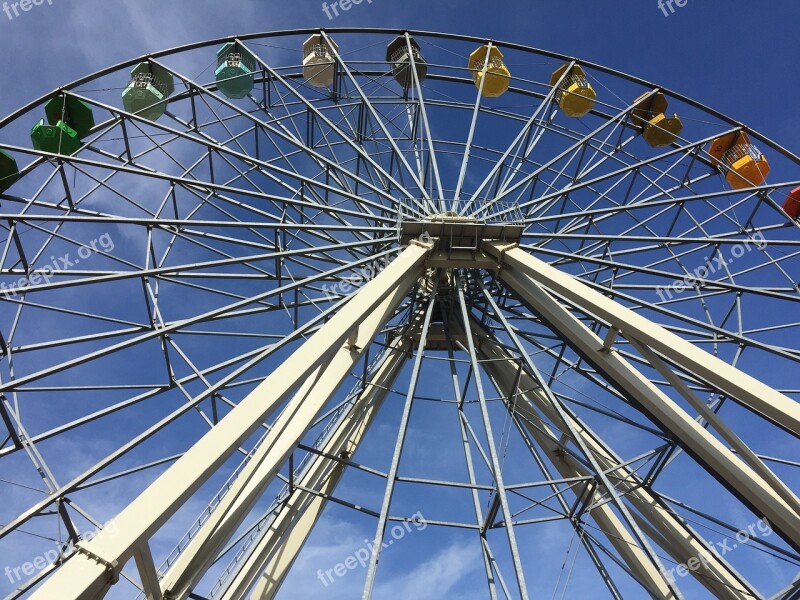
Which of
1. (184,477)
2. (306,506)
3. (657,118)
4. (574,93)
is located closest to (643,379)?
(306,506)

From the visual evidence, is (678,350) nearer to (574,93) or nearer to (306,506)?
(306,506)

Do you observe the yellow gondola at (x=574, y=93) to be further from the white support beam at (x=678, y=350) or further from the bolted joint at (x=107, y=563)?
the bolted joint at (x=107, y=563)

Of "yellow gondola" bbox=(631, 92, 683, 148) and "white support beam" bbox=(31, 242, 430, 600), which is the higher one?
"yellow gondola" bbox=(631, 92, 683, 148)

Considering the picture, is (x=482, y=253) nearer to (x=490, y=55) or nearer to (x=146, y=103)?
(x=490, y=55)

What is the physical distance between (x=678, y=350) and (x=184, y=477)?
21.5 feet

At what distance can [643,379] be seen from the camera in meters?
10.5

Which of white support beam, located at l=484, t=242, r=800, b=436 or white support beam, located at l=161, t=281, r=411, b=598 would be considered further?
white support beam, located at l=161, t=281, r=411, b=598

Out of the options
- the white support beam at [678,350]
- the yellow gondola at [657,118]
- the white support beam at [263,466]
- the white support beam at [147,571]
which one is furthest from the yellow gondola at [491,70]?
the white support beam at [147,571]

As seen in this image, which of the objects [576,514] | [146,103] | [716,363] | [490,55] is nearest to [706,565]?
[576,514]

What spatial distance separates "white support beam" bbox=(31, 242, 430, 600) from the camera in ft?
18.1

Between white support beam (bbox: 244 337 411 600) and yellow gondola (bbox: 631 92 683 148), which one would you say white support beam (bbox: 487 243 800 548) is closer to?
white support beam (bbox: 244 337 411 600)

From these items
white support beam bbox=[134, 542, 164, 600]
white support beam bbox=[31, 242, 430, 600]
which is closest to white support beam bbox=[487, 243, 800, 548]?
white support beam bbox=[31, 242, 430, 600]

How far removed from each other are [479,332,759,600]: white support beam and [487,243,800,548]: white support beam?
43.2 inches

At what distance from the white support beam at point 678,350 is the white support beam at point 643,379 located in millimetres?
17
